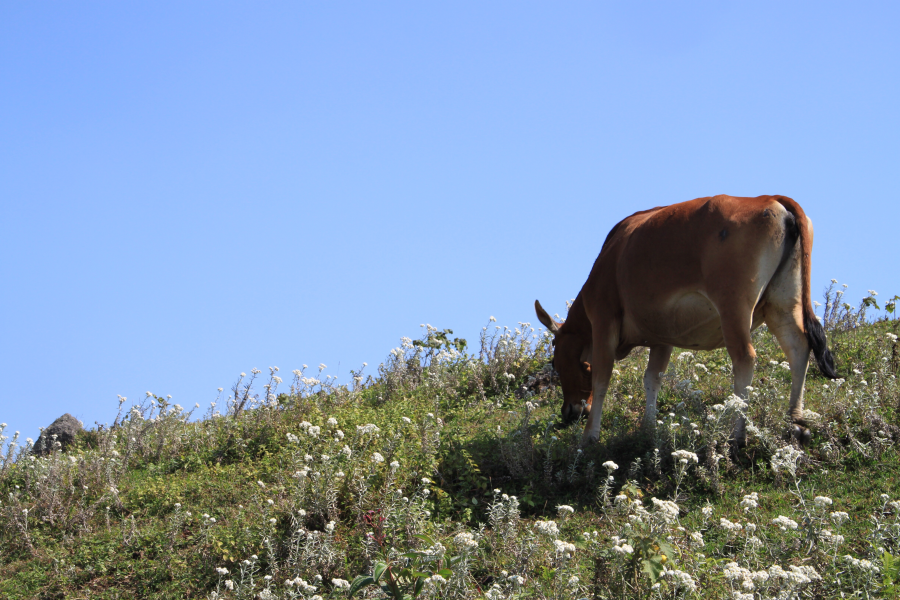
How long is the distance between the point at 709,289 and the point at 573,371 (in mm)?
2405

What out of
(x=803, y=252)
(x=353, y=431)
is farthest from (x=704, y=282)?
(x=353, y=431)

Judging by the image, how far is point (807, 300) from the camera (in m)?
7.16

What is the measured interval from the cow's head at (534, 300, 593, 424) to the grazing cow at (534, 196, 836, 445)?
0.37 meters

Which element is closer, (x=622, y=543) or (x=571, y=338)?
(x=622, y=543)

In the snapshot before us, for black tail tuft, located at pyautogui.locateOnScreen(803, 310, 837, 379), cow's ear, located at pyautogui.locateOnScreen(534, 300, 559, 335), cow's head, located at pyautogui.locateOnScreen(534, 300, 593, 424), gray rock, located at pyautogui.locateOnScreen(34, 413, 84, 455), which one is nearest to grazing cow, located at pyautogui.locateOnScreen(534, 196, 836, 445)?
black tail tuft, located at pyautogui.locateOnScreen(803, 310, 837, 379)

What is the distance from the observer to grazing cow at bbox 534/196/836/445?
6.85m

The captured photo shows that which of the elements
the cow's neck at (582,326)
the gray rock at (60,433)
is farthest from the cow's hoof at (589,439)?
the gray rock at (60,433)

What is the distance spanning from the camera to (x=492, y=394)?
35.3 ft

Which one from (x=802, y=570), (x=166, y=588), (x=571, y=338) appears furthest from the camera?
(x=571, y=338)

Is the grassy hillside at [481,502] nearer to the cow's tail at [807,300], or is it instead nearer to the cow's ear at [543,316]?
the cow's tail at [807,300]

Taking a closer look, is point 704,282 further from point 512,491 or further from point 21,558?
point 21,558

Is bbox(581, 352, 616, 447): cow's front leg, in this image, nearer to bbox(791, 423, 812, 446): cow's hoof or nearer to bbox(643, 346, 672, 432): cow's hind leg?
bbox(643, 346, 672, 432): cow's hind leg

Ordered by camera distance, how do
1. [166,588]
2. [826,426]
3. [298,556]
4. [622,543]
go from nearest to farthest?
1. [622,543]
2. [298,556]
3. [166,588]
4. [826,426]

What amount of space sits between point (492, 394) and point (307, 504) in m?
4.74
